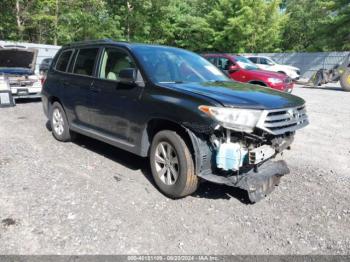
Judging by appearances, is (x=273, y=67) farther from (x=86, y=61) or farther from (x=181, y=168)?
(x=181, y=168)

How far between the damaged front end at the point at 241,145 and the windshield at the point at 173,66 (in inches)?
44.8

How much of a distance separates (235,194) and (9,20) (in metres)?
24.7

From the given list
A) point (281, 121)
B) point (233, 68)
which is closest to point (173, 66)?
point (281, 121)

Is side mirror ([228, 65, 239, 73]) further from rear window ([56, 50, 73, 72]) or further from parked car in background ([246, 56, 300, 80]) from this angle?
parked car in background ([246, 56, 300, 80])

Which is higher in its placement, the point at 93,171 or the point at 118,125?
the point at 118,125

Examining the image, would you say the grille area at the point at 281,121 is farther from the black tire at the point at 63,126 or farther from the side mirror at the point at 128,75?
the black tire at the point at 63,126

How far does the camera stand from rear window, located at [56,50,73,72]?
21.2ft

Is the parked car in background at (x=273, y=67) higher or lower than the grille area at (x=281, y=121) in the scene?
higher

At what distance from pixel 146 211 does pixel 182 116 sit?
1.15 m

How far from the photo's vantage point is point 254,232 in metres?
3.57

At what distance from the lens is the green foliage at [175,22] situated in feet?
82.0

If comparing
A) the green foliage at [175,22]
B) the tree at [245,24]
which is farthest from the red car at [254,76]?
the tree at [245,24]

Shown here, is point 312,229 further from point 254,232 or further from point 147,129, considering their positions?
point 147,129

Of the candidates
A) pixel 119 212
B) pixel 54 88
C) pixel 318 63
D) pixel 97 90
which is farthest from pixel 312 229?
pixel 318 63
